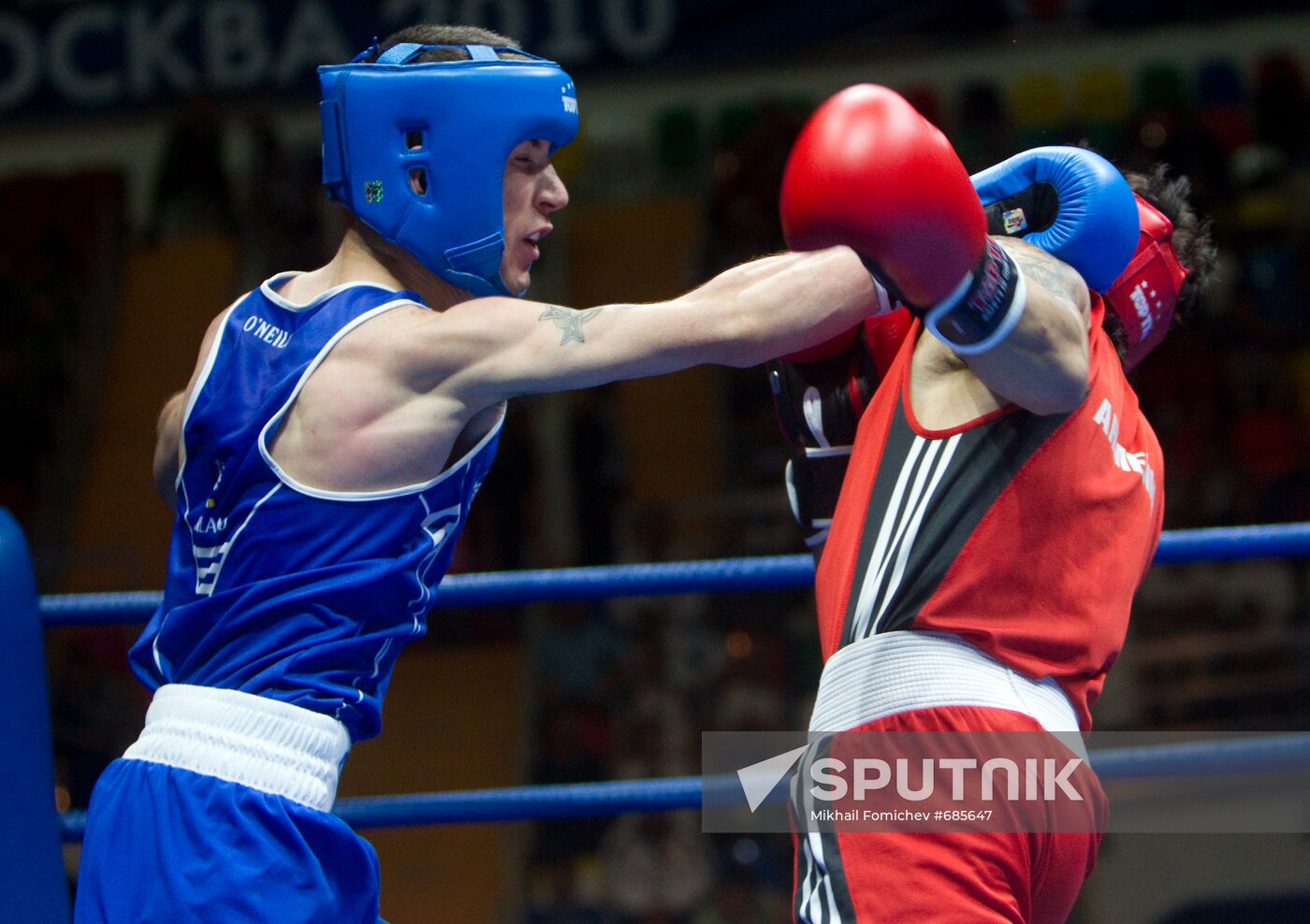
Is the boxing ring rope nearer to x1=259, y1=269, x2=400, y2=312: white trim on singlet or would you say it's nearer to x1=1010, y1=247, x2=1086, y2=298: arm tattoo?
x1=259, y1=269, x2=400, y2=312: white trim on singlet

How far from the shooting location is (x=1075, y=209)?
66.4 inches

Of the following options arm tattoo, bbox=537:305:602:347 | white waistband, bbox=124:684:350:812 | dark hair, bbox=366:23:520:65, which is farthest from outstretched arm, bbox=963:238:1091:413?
white waistband, bbox=124:684:350:812

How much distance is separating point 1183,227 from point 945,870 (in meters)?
0.95

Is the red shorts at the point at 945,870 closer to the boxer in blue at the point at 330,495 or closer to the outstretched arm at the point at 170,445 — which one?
the boxer in blue at the point at 330,495

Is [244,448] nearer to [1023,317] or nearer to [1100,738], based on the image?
[1023,317]

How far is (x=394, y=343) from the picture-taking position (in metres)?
1.68

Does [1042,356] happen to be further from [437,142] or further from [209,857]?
[209,857]

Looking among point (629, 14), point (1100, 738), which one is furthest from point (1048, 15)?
point (1100, 738)

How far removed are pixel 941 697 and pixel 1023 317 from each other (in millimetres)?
440

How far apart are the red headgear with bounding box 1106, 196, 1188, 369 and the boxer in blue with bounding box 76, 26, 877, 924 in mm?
348

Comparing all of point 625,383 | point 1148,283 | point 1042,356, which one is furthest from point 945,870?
point 625,383

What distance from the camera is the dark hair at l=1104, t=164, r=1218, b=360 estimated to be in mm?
1947

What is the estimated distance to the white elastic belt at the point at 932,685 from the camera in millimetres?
1642

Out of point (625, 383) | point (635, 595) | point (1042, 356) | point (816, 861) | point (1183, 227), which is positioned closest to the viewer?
point (1042, 356)
